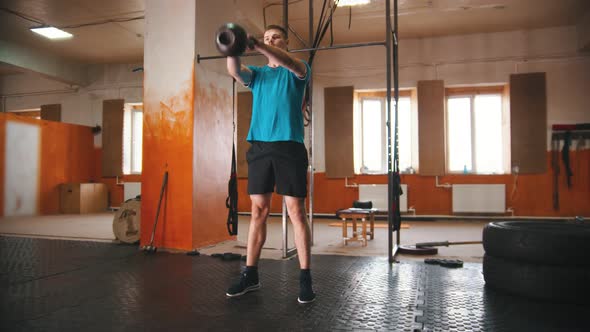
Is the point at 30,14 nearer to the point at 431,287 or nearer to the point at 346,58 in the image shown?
the point at 346,58

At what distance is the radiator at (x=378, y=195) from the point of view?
723 cm

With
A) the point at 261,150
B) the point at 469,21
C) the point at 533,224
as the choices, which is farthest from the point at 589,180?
the point at 261,150

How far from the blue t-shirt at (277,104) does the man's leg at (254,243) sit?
33cm

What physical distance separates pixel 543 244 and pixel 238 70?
1.78m

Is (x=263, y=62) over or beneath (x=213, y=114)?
over

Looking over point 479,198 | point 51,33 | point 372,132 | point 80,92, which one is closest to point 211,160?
point 372,132

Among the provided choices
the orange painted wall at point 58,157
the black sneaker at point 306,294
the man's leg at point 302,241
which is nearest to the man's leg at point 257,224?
A: the man's leg at point 302,241

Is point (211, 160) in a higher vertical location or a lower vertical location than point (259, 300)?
higher

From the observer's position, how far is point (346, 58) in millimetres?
7754

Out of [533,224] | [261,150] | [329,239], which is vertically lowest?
[329,239]

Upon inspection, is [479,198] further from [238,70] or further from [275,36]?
[238,70]

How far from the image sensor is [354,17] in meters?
6.50

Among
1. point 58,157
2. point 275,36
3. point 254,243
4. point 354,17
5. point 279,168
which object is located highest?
point 354,17

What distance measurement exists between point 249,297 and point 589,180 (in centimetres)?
698
